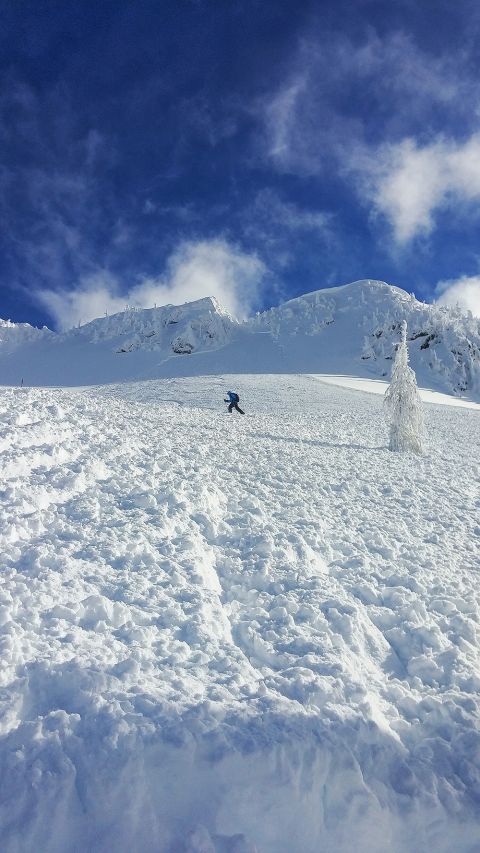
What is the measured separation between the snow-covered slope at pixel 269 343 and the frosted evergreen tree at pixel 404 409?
152ft

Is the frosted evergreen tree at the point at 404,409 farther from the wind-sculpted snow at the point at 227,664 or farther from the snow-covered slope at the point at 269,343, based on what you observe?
the snow-covered slope at the point at 269,343

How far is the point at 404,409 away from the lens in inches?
701

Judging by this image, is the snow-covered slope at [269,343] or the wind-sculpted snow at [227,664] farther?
the snow-covered slope at [269,343]

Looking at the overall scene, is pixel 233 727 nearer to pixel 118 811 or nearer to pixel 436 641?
pixel 118 811

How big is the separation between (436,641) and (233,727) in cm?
289

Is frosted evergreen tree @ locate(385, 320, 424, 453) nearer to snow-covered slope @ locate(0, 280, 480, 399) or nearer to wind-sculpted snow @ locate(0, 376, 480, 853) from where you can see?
wind-sculpted snow @ locate(0, 376, 480, 853)

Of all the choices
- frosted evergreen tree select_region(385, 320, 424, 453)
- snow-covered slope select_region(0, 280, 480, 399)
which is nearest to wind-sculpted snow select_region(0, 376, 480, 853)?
frosted evergreen tree select_region(385, 320, 424, 453)

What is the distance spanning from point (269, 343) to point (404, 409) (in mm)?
71186

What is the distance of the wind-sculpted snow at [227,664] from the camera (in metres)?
3.73

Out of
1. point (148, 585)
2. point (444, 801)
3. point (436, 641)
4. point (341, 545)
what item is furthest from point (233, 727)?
point (341, 545)

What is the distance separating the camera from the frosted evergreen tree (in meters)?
17.1

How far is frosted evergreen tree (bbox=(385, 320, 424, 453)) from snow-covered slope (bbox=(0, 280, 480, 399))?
46.3 m

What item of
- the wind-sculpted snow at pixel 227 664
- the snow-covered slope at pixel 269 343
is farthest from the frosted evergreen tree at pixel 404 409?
the snow-covered slope at pixel 269 343

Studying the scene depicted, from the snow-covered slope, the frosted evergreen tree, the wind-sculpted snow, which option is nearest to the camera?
the wind-sculpted snow
